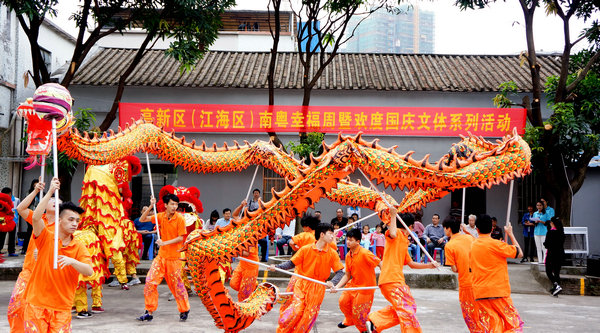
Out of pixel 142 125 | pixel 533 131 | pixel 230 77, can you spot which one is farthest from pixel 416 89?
pixel 142 125

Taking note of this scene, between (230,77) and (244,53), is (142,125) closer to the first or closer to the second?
(230,77)

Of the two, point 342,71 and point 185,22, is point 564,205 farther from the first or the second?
point 185,22

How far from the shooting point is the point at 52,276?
4285 mm

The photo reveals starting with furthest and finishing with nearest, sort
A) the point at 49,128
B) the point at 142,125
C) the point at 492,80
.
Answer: the point at 492,80
the point at 142,125
the point at 49,128

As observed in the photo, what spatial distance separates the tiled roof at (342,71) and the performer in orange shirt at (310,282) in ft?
30.7

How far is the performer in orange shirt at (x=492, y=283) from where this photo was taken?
17.5 ft

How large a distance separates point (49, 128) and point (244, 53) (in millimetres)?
13807

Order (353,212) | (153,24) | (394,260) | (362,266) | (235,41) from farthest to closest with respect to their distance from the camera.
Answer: (235,41)
(353,212)
(153,24)
(362,266)
(394,260)

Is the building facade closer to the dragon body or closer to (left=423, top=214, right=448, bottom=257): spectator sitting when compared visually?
(left=423, top=214, right=448, bottom=257): spectator sitting

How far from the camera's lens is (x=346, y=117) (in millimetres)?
14289

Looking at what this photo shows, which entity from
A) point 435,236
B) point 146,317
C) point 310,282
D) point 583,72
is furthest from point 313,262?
point 583,72

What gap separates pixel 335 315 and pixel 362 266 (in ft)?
6.44

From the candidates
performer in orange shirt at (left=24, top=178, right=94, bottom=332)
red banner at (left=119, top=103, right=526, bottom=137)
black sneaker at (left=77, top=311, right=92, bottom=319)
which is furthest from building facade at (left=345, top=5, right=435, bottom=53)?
performer in orange shirt at (left=24, top=178, right=94, bottom=332)

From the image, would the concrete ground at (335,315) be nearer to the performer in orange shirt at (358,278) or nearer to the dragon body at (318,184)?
the performer in orange shirt at (358,278)
